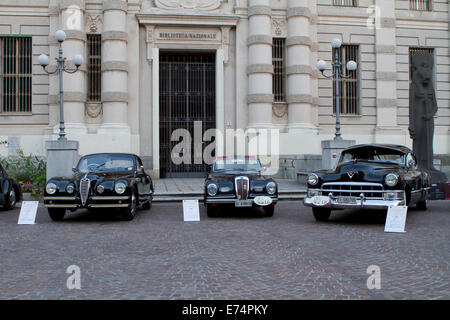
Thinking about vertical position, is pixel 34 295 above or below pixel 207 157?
below

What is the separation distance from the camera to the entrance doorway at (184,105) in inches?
846

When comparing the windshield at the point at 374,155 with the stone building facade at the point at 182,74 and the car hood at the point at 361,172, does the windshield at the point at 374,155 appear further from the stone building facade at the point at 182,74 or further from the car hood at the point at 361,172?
the stone building facade at the point at 182,74

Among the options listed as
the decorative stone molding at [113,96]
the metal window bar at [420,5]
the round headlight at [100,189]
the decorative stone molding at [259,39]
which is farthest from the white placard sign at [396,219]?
the metal window bar at [420,5]

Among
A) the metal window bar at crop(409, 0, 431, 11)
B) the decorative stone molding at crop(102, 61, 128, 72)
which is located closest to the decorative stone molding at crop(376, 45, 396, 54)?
the metal window bar at crop(409, 0, 431, 11)

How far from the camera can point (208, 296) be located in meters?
4.55

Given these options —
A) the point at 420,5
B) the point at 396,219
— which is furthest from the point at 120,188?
the point at 420,5

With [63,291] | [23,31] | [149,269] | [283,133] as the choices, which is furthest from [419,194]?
[23,31]

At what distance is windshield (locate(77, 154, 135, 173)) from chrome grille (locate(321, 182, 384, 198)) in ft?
16.2

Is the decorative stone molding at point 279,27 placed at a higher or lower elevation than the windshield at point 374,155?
higher

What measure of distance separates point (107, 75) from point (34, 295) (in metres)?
16.9

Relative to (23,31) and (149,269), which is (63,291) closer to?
(149,269)

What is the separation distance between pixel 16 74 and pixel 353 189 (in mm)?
17935

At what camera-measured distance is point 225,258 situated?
6.30 meters

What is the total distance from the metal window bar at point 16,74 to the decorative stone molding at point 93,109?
115 inches
